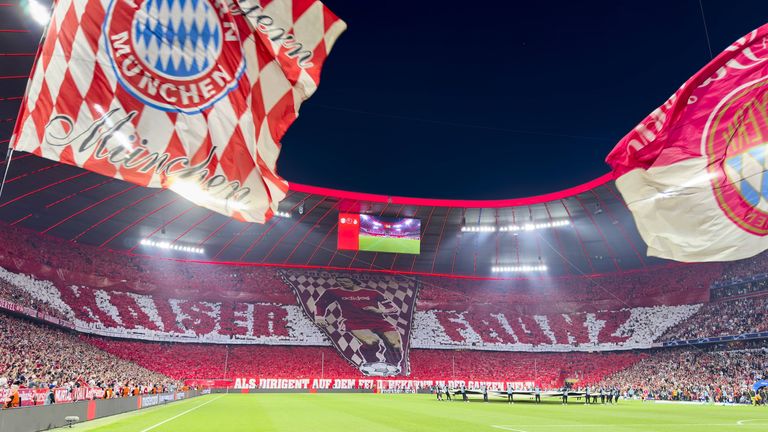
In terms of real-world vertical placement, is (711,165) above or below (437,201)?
below

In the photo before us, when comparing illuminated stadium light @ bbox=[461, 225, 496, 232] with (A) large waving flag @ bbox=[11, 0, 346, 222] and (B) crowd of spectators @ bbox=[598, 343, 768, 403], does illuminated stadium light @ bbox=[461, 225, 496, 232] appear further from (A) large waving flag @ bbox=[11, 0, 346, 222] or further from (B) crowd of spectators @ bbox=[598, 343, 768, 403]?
(A) large waving flag @ bbox=[11, 0, 346, 222]

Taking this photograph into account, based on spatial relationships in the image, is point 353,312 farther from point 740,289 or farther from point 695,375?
point 740,289

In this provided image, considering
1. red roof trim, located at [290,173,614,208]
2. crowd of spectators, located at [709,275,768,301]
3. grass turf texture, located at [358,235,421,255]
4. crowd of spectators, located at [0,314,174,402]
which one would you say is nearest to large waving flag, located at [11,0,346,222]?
crowd of spectators, located at [0,314,174,402]

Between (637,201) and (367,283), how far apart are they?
48094 millimetres

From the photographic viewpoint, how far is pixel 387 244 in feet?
141

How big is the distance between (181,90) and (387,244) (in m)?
37.2

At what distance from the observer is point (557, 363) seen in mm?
50562

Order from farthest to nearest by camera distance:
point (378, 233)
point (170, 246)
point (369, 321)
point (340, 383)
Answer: point (369, 321)
point (170, 246)
point (340, 383)
point (378, 233)

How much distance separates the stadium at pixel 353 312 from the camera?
842 inches

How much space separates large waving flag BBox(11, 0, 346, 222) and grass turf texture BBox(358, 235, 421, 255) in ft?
116

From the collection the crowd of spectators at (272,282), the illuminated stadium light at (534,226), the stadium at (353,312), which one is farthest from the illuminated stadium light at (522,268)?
the illuminated stadium light at (534,226)

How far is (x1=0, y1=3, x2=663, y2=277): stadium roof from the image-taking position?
34.8 meters

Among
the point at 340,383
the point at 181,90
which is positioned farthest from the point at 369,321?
the point at 181,90

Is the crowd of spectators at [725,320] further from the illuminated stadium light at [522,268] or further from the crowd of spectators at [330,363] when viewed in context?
the illuminated stadium light at [522,268]
